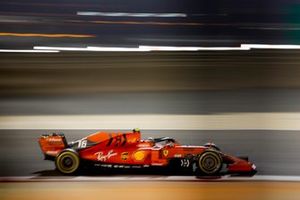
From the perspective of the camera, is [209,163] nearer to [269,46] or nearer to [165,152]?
[165,152]

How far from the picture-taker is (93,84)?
1.75 meters

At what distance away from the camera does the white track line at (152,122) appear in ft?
5.65

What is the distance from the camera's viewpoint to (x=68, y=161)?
182cm

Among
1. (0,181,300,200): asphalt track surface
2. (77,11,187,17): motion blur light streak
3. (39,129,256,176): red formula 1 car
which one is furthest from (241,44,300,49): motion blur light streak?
(0,181,300,200): asphalt track surface

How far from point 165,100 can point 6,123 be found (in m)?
0.54

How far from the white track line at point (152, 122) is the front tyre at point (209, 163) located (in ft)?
0.36

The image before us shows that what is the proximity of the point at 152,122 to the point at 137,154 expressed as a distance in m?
0.14

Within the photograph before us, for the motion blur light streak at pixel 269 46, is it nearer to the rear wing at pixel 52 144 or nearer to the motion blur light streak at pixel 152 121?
the motion blur light streak at pixel 152 121

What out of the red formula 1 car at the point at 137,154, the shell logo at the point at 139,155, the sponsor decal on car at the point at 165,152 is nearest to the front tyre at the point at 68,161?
the red formula 1 car at the point at 137,154

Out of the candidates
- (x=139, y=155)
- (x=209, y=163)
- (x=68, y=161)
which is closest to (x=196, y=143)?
(x=209, y=163)

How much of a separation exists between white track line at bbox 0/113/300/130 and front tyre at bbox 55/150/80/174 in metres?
0.10

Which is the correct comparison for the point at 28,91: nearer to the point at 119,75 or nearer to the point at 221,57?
the point at 119,75

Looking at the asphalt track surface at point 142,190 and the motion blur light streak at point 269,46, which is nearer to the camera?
the motion blur light streak at point 269,46

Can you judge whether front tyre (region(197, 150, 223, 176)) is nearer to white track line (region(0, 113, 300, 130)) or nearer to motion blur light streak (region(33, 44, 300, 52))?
white track line (region(0, 113, 300, 130))
